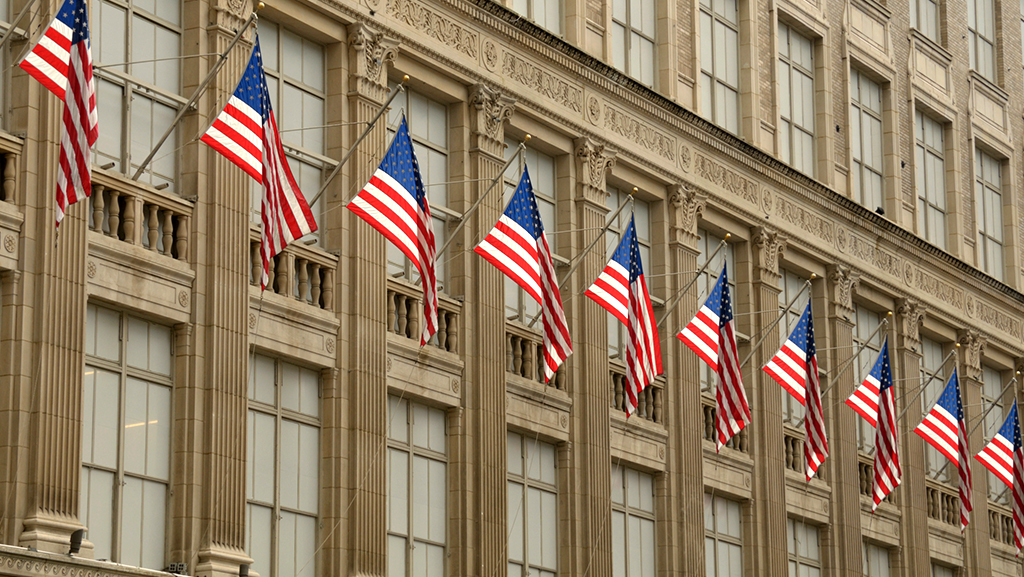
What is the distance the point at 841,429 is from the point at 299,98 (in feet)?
58.3

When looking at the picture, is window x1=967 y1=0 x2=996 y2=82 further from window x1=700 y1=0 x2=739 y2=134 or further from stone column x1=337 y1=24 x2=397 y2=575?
stone column x1=337 y1=24 x2=397 y2=575

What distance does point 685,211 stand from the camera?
37.5 m

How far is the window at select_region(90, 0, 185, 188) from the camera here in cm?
2525

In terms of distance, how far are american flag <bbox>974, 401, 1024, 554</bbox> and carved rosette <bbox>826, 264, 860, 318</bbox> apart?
14.4ft

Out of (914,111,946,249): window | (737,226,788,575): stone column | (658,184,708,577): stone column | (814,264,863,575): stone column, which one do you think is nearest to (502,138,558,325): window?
(658,184,708,577): stone column

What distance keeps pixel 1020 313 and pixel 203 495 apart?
31867 mm

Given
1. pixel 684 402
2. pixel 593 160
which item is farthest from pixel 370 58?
pixel 684 402

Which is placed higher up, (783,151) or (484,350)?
(783,151)

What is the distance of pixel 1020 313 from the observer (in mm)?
51156

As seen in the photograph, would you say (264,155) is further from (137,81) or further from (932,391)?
(932,391)

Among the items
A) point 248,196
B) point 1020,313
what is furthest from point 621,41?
point 1020,313

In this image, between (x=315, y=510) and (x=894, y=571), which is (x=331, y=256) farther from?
(x=894, y=571)

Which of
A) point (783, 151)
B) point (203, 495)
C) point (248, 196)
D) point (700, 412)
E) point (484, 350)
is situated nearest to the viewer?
point (203, 495)

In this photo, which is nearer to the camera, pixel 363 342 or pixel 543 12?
pixel 363 342
